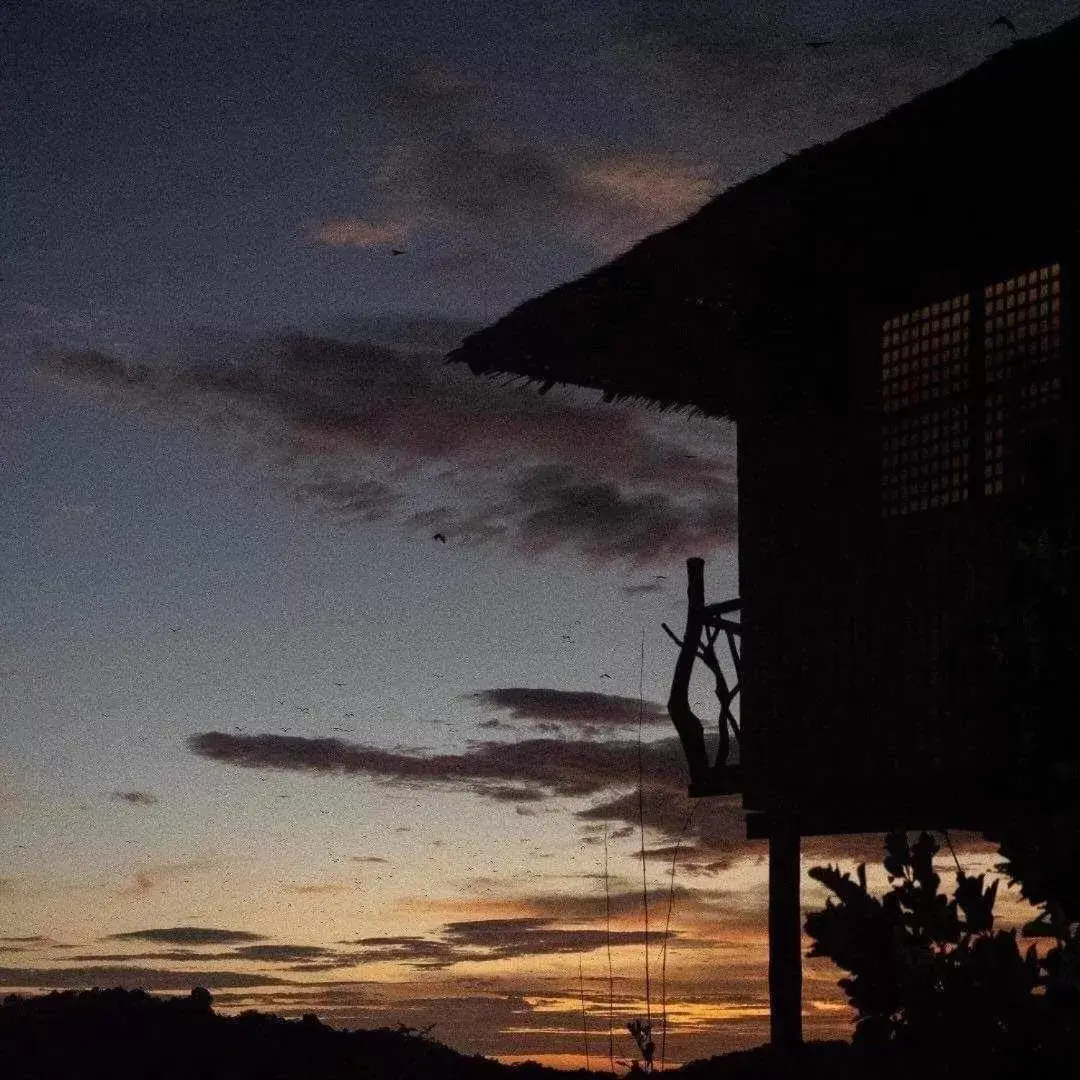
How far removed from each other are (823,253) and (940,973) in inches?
290

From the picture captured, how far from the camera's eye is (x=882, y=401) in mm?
12492

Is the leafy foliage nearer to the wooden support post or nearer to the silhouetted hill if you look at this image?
the wooden support post

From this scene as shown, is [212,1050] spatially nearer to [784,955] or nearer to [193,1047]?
[193,1047]

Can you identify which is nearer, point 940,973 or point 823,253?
point 940,973

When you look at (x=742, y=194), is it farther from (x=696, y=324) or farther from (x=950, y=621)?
(x=950, y=621)

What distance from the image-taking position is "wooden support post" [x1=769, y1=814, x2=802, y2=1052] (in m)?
14.0

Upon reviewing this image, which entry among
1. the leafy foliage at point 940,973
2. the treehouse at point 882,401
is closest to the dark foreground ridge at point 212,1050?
the treehouse at point 882,401

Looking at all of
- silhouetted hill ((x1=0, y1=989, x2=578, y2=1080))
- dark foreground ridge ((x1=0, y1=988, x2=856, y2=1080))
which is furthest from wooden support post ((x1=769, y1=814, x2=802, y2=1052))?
silhouetted hill ((x1=0, y1=989, x2=578, y2=1080))

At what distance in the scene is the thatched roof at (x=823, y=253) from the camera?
10.7 m

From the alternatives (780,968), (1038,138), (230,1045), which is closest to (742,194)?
(1038,138)

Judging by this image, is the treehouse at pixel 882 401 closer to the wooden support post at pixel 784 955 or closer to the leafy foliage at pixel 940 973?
the wooden support post at pixel 784 955

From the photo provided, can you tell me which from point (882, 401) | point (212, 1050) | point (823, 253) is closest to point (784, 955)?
point (882, 401)

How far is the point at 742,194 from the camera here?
12.2 metres

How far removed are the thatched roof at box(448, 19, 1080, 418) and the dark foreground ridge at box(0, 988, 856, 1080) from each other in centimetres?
570
